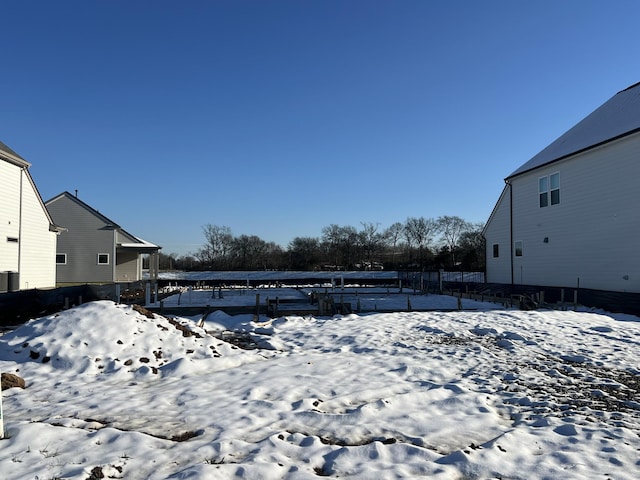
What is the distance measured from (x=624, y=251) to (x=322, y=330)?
12403mm

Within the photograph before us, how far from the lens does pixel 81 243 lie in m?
31.7

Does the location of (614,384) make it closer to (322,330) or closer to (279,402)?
(279,402)

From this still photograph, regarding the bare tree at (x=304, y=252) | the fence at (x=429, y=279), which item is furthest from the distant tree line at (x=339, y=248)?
the fence at (x=429, y=279)

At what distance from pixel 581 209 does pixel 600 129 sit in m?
3.76

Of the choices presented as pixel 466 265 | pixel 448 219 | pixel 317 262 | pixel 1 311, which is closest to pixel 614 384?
pixel 1 311

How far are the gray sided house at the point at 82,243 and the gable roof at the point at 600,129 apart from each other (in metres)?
26.5

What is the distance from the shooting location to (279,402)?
6020 millimetres

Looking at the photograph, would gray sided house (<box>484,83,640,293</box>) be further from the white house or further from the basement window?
the white house

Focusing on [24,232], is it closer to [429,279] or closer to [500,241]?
[429,279]

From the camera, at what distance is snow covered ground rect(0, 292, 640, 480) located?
13.6 feet

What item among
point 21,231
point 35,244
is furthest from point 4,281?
point 35,244

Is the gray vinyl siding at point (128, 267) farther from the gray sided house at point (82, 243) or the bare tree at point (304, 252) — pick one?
the bare tree at point (304, 252)

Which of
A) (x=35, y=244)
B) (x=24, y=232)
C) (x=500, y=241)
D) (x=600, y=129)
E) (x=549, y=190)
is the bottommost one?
(x=35, y=244)

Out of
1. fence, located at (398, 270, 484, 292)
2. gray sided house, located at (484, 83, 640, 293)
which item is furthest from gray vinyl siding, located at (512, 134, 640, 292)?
fence, located at (398, 270, 484, 292)
